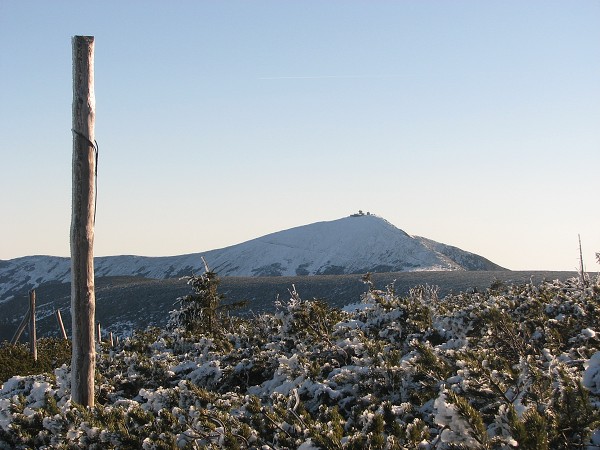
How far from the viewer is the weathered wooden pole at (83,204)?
7.72 meters

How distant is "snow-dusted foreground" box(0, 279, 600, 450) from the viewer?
171 inches

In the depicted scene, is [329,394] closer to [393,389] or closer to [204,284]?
[393,389]

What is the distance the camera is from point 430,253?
369 ft

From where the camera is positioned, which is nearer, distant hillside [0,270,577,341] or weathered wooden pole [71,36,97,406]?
weathered wooden pole [71,36,97,406]

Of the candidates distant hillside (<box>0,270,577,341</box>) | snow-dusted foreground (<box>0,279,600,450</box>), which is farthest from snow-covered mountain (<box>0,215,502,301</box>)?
snow-dusted foreground (<box>0,279,600,450</box>)

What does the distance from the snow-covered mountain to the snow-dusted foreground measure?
92657 mm

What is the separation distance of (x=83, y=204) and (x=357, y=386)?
153 inches

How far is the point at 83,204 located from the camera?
7840 millimetres

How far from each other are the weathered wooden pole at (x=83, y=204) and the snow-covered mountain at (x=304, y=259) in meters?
95.2

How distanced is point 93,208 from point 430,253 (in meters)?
108

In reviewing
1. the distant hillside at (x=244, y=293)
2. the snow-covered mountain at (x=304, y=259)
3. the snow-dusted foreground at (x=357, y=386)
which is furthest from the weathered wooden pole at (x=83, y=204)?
the snow-covered mountain at (x=304, y=259)

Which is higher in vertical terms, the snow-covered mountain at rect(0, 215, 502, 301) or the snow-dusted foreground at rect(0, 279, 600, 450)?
the snow-covered mountain at rect(0, 215, 502, 301)

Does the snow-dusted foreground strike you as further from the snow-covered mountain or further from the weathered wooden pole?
the snow-covered mountain

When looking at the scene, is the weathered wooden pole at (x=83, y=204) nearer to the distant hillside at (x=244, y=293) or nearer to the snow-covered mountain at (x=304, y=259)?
the distant hillside at (x=244, y=293)
